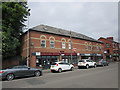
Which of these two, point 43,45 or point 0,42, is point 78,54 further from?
point 0,42

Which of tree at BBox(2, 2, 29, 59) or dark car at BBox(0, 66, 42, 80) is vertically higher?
tree at BBox(2, 2, 29, 59)

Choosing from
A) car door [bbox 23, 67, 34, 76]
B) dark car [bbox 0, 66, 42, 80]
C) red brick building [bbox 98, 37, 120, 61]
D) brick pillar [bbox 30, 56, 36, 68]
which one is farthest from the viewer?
red brick building [bbox 98, 37, 120, 61]

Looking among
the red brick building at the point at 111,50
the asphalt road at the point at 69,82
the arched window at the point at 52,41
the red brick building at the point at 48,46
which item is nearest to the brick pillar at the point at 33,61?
the red brick building at the point at 48,46

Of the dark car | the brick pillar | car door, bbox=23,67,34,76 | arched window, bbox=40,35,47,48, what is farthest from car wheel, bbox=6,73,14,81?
arched window, bbox=40,35,47,48

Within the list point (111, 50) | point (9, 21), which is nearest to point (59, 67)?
point (9, 21)

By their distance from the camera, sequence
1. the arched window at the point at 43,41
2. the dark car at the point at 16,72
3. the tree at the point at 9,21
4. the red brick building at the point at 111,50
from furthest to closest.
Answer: the red brick building at the point at 111,50 < the arched window at the point at 43,41 < the tree at the point at 9,21 < the dark car at the point at 16,72

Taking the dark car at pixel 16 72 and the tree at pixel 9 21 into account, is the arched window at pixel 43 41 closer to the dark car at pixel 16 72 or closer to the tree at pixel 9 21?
the tree at pixel 9 21

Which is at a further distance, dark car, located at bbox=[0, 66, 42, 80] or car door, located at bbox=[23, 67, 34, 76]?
car door, located at bbox=[23, 67, 34, 76]

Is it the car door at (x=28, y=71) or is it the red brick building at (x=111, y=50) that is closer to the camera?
the car door at (x=28, y=71)

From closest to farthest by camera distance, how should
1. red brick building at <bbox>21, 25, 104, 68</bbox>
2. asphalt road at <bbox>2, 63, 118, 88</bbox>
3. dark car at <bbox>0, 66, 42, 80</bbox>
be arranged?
asphalt road at <bbox>2, 63, 118, 88</bbox> → dark car at <bbox>0, 66, 42, 80</bbox> → red brick building at <bbox>21, 25, 104, 68</bbox>

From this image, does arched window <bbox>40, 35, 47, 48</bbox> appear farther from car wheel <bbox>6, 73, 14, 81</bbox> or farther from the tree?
car wheel <bbox>6, 73, 14, 81</bbox>

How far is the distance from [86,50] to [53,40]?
11.5 meters

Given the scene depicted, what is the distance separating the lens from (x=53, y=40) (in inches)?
895

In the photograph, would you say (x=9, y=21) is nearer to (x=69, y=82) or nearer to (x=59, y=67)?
(x=59, y=67)
